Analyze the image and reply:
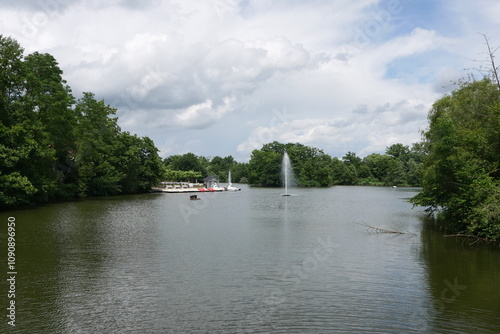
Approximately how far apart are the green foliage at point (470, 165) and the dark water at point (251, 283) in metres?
1.78

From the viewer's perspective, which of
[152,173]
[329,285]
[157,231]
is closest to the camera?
[329,285]

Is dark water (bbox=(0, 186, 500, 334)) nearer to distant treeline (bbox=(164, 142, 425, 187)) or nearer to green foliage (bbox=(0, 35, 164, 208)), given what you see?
green foliage (bbox=(0, 35, 164, 208))

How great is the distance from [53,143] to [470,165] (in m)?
35.9

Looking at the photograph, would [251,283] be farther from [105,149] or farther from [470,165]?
[105,149]

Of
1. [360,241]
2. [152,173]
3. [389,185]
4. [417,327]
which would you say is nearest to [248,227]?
[360,241]

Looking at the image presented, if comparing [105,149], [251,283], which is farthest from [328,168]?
[251,283]

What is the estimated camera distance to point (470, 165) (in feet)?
58.2

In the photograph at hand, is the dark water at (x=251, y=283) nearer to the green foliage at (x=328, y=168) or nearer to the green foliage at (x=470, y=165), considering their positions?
the green foliage at (x=470, y=165)

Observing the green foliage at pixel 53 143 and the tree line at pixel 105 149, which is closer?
the tree line at pixel 105 149

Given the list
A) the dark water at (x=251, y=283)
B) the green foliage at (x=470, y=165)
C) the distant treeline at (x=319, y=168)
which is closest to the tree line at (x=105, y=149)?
the green foliage at (x=470, y=165)

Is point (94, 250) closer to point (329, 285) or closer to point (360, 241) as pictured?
point (329, 285)

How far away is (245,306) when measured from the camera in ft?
30.1

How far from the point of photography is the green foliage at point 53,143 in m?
29.2

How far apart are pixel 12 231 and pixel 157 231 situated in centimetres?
772
